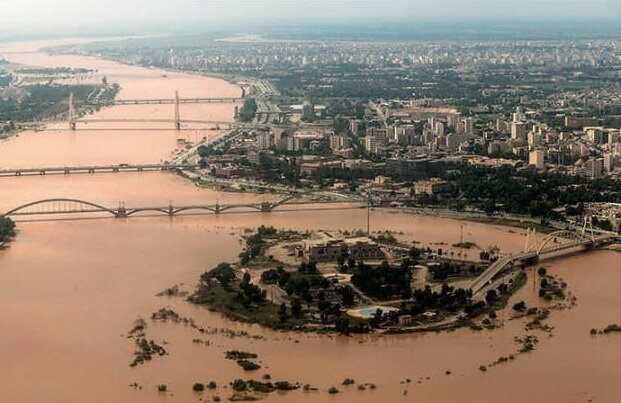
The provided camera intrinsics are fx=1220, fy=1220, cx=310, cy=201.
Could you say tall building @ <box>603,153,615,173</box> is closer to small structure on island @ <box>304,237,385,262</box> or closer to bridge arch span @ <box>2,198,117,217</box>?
small structure on island @ <box>304,237,385,262</box>

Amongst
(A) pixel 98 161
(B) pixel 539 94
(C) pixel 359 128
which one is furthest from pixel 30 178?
(B) pixel 539 94

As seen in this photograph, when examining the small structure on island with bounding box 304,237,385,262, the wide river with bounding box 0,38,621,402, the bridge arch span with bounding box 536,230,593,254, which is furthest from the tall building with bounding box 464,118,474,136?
the small structure on island with bounding box 304,237,385,262

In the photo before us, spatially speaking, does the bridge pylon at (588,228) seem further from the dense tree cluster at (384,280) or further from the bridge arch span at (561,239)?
the dense tree cluster at (384,280)

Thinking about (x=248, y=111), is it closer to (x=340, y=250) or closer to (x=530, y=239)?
(x=530, y=239)

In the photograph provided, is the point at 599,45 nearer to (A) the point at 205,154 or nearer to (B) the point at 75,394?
(A) the point at 205,154

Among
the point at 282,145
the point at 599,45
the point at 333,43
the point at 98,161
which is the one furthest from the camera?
the point at 333,43

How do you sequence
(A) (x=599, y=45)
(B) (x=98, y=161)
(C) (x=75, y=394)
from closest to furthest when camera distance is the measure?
1. (C) (x=75, y=394)
2. (B) (x=98, y=161)
3. (A) (x=599, y=45)
